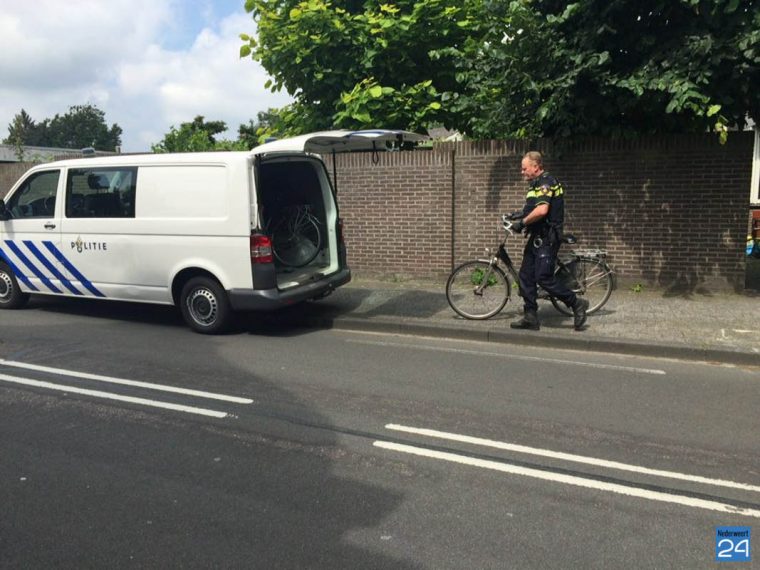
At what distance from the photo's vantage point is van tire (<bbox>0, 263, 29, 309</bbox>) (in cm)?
894

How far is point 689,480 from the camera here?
12.4ft

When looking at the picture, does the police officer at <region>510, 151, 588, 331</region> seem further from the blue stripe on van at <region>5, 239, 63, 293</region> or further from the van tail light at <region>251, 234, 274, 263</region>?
the blue stripe on van at <region>5, 239, 63, 293</region>

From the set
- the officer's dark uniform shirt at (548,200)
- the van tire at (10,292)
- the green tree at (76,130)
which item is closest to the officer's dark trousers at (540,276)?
the officer's dark uniform shirt at (548,200)

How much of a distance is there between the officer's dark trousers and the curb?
0.42 metres

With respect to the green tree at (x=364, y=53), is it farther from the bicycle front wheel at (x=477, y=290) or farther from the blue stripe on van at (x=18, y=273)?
the blue stripe on van at (x=18, y=273)

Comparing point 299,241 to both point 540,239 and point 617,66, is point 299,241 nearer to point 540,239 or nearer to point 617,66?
point 540,239

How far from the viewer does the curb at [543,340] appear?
638 centimetres

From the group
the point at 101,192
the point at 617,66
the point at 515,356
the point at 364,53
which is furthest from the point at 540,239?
the point at 364,53

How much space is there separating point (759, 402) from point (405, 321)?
383cm

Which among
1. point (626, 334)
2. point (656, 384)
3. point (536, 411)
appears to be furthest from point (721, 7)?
point (536, 411)

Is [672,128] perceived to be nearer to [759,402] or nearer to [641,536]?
[759,402]

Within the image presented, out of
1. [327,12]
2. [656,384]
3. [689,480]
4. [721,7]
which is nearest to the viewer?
[689,480]

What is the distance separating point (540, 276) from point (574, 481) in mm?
3667

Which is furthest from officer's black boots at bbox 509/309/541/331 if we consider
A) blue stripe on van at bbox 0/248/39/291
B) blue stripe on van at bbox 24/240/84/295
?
blue stripe on van at bbox 0/248/39/291
